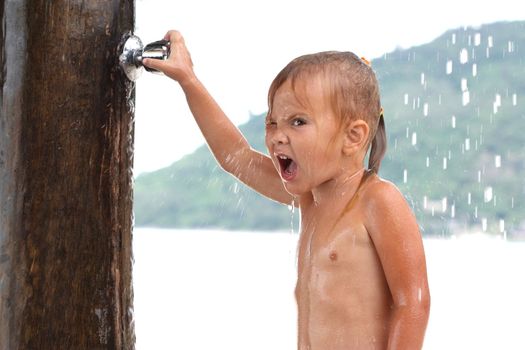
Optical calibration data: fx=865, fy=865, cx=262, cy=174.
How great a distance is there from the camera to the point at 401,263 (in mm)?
1901

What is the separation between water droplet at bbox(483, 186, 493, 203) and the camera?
18.6m

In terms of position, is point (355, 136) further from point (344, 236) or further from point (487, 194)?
point (487, 194)

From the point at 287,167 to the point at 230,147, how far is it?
32cm

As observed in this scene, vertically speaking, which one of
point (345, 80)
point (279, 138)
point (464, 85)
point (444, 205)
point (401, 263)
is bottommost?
point (401, 263)

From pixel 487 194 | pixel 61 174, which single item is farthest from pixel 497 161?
pixel 61 174

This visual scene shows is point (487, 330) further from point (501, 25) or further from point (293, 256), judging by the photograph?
point (501, 25)

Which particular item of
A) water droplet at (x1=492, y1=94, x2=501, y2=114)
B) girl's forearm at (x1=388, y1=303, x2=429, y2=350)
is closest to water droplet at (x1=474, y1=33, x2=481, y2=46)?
water droplet at (x1=492, y1=94, x2=501, y2=114)

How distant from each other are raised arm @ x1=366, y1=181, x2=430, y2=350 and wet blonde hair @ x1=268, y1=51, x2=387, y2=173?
18cm

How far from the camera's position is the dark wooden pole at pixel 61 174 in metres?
1.74

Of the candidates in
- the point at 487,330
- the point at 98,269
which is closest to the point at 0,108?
the point at 98,269

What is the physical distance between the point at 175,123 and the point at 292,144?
2080 centimetres

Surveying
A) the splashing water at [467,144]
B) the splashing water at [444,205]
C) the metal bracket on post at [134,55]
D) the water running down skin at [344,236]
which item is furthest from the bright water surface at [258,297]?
the splashing water at [444,205]

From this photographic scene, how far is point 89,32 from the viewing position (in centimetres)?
185

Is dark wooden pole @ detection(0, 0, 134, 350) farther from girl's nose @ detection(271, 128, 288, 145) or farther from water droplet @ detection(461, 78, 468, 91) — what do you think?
water droplet @ detection(461, 78, 468, 91)
